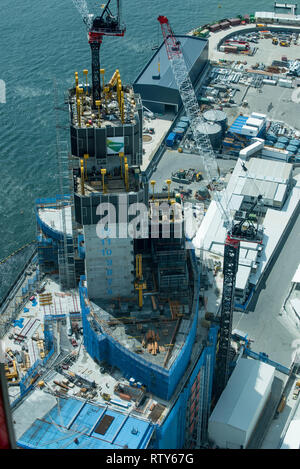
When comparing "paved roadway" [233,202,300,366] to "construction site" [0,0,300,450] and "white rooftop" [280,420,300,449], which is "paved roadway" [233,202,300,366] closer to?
"construction site" [0,0,300,450]

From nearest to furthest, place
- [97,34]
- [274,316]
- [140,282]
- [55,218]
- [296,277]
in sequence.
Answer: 1. [140,282]
2. [97,34]
3. [274,316]
4. [55,218]
5. [296,277]

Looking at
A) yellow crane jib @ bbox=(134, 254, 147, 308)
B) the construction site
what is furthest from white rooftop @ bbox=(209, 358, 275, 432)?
yellow crane jib @ bbox=(134, 254, 147, 308)

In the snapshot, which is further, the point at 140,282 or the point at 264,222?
the point at 264,222

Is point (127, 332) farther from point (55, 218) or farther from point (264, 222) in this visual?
point (264, 222)

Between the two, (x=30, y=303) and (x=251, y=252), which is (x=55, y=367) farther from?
(x=251, y=252)

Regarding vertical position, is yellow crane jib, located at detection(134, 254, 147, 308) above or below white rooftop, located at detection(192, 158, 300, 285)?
above

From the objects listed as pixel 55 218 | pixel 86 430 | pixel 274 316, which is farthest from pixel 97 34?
pixel 86 430

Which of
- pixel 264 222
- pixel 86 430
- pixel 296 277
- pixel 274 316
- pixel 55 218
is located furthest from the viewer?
pixel 264 222

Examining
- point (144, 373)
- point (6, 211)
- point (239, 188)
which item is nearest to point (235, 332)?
point (144, 373)
